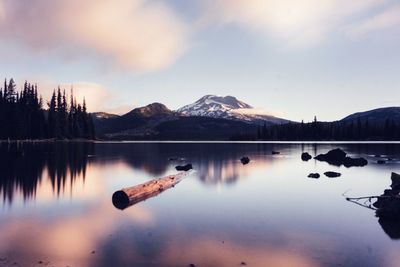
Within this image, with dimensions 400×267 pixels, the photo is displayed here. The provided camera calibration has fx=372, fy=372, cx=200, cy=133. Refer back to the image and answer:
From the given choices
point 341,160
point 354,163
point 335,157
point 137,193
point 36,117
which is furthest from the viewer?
point 36,117

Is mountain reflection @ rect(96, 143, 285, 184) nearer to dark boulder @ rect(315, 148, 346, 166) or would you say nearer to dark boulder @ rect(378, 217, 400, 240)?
dark boulder @ rect(315, 148, 346, 166)

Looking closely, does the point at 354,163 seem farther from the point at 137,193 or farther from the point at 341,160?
the point at 137,193

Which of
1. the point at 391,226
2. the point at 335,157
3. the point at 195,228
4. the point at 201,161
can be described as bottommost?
the point at 391,226

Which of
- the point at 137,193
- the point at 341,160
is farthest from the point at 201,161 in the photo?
the point at 137,193

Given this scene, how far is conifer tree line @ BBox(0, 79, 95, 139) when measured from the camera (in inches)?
5842

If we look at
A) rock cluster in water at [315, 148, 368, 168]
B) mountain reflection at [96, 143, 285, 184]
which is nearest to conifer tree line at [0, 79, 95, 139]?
mountain reflection at [96, 143, 285, 184]

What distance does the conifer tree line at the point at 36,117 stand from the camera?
487 feet

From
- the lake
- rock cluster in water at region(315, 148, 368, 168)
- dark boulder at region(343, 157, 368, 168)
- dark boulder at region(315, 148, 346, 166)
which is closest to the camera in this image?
the lake

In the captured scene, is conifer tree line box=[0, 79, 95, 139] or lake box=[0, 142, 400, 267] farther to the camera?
conifer tree line box=[0, 79, 95, 139]

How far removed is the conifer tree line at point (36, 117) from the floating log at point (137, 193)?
438 feet

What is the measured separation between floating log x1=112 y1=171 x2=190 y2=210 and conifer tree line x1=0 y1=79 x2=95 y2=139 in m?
134

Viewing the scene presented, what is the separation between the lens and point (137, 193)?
27.8m

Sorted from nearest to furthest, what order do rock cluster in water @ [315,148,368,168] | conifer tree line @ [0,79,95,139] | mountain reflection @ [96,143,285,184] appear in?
mountain reflection @ [96,143,285,184], rock cluster in water @ [315,148,368,168], conifer tree line @ [0,79,95,139]

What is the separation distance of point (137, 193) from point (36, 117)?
14871 cm
